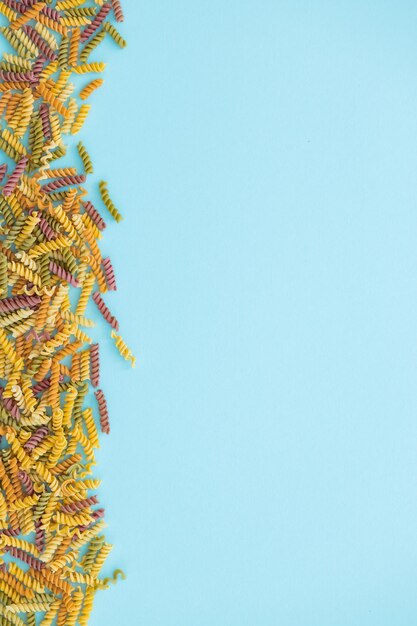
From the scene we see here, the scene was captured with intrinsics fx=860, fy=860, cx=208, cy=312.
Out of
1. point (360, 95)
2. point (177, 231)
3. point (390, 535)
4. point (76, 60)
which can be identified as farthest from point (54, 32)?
point (390, 535)

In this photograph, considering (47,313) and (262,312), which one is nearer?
(47,313)

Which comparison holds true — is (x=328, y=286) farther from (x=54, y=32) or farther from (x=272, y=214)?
(x=54, y=32)

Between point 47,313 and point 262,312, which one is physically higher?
point 262,312

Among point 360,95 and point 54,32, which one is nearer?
point 54,32
